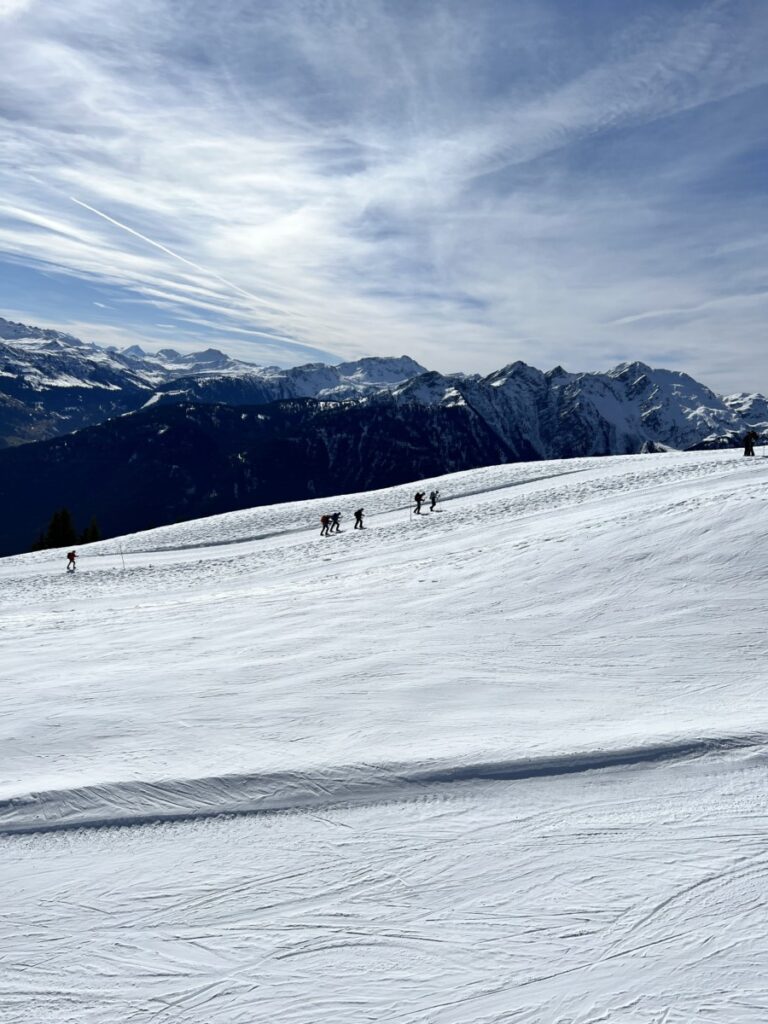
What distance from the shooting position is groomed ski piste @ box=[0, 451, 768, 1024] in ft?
14.5

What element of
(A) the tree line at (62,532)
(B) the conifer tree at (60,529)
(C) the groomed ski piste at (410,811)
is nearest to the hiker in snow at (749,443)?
(C) the groomed ski piste at (410,811)

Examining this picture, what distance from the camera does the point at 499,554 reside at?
57.5 feet

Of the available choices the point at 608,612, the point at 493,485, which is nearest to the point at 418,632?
the point at 608,612

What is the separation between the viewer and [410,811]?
6.26 meters

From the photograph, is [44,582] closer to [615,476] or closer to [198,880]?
[198,880]

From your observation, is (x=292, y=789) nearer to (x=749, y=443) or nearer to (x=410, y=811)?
(x=410, y=811)

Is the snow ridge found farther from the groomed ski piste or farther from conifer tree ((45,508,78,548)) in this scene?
conifer tree ((45,508,78,548))

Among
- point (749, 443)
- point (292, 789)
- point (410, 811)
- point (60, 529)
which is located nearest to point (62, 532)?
point (60, 529)

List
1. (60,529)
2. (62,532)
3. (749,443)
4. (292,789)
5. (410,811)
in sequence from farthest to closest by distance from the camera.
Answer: (60,529) < (62,532) < (749,443) < (292,789) < (410,811)

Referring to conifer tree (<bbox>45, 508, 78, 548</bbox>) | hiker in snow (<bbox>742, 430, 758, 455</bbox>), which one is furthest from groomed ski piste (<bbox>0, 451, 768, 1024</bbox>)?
conifer tree (<bbox>45, 508, 78, 548</bbox>)

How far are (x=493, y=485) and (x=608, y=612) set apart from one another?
25.9 meters

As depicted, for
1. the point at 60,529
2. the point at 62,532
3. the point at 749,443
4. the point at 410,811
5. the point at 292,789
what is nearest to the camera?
the point at 410,811

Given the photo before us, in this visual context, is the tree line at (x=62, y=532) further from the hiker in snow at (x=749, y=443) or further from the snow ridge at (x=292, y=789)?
the snow ridge at (x=292, y=789)

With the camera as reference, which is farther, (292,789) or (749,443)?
(749,443)
